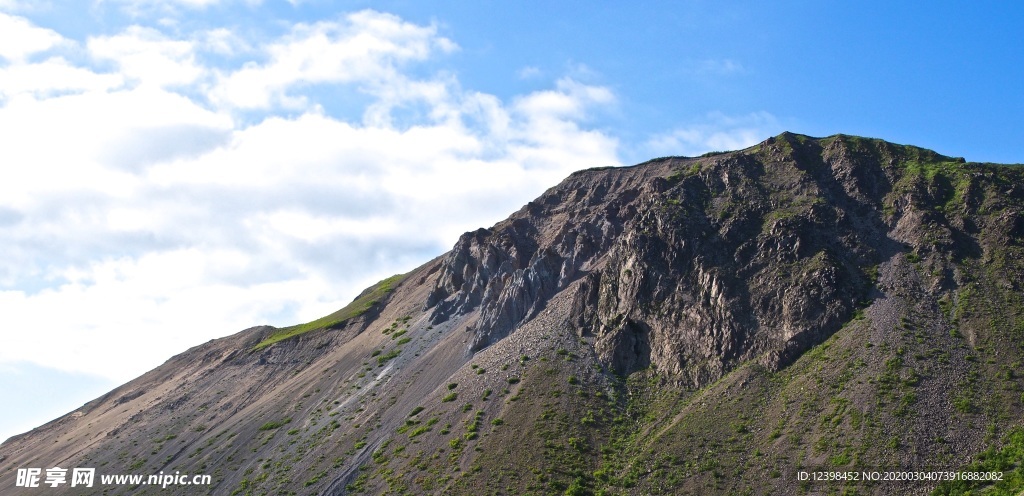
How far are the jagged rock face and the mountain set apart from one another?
30 cm

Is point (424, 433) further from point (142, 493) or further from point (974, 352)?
point (974, 352)

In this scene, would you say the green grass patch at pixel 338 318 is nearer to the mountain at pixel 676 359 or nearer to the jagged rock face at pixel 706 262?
the mountain at pixel 676 359

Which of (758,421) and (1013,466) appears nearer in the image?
(1013,466)

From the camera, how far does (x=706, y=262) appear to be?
4094 inches

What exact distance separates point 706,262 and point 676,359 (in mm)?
14500

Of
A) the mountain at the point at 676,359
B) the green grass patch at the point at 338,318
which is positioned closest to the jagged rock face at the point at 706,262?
the mountain at the point at 676,359

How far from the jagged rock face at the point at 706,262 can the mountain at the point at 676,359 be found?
0.30 m

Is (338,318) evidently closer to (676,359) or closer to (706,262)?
(706,262)

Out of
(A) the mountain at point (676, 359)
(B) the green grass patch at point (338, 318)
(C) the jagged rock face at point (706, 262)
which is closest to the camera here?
(A) the mountain at point (676, 359)

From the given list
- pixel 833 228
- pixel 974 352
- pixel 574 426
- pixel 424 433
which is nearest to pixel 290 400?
pixel 424 433

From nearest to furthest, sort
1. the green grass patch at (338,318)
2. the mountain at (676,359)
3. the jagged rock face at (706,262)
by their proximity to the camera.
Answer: the mountain at (676,359), the jagged rock face at (706,262), the green grass patch at (338,318)

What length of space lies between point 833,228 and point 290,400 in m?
76.1

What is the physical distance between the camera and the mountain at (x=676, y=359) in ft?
251

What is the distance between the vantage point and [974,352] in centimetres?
8088
